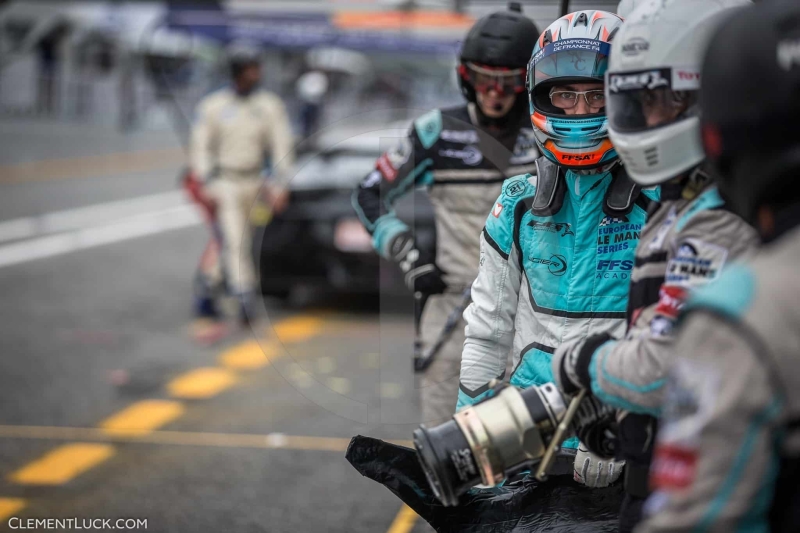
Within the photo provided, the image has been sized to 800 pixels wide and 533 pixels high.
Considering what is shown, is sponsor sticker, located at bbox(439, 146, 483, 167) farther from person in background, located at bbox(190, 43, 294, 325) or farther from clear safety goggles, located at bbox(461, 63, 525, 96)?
person in background, located at bbox(190, 43, 294, 325)

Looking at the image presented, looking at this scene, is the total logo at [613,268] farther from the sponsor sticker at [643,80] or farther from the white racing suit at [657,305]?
the sponsor sticker at [643,80]

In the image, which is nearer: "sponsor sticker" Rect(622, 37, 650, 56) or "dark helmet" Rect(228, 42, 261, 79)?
"sponsor sticker" Rect(622, 37, 650, 56)

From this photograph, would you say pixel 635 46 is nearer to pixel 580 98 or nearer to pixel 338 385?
pixel 580 98

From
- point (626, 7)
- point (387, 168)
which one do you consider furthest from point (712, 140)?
point (387, 168)

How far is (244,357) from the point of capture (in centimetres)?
800

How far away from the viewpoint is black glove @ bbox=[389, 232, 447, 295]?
160 inches

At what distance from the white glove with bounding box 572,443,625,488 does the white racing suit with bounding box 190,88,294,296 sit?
20.6 ft

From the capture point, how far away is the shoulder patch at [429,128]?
4230 millimetres

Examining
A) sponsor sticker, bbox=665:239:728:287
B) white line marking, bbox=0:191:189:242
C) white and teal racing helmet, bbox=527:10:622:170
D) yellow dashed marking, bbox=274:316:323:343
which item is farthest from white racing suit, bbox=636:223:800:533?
white line marking, bbox=0:191:189:242

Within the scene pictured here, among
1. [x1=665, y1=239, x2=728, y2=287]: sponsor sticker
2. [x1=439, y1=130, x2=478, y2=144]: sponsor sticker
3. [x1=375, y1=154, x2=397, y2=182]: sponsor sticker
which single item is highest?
[x1=665, y1=239, x2=728, y2=287]: sponsor sticker

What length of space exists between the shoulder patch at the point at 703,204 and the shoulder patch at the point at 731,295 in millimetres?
435

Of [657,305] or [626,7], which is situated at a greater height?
[626,7]

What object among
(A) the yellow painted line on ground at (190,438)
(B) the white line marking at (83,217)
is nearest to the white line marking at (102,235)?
(B) the white line marking at (83,217)

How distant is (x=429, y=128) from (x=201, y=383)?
358cm
